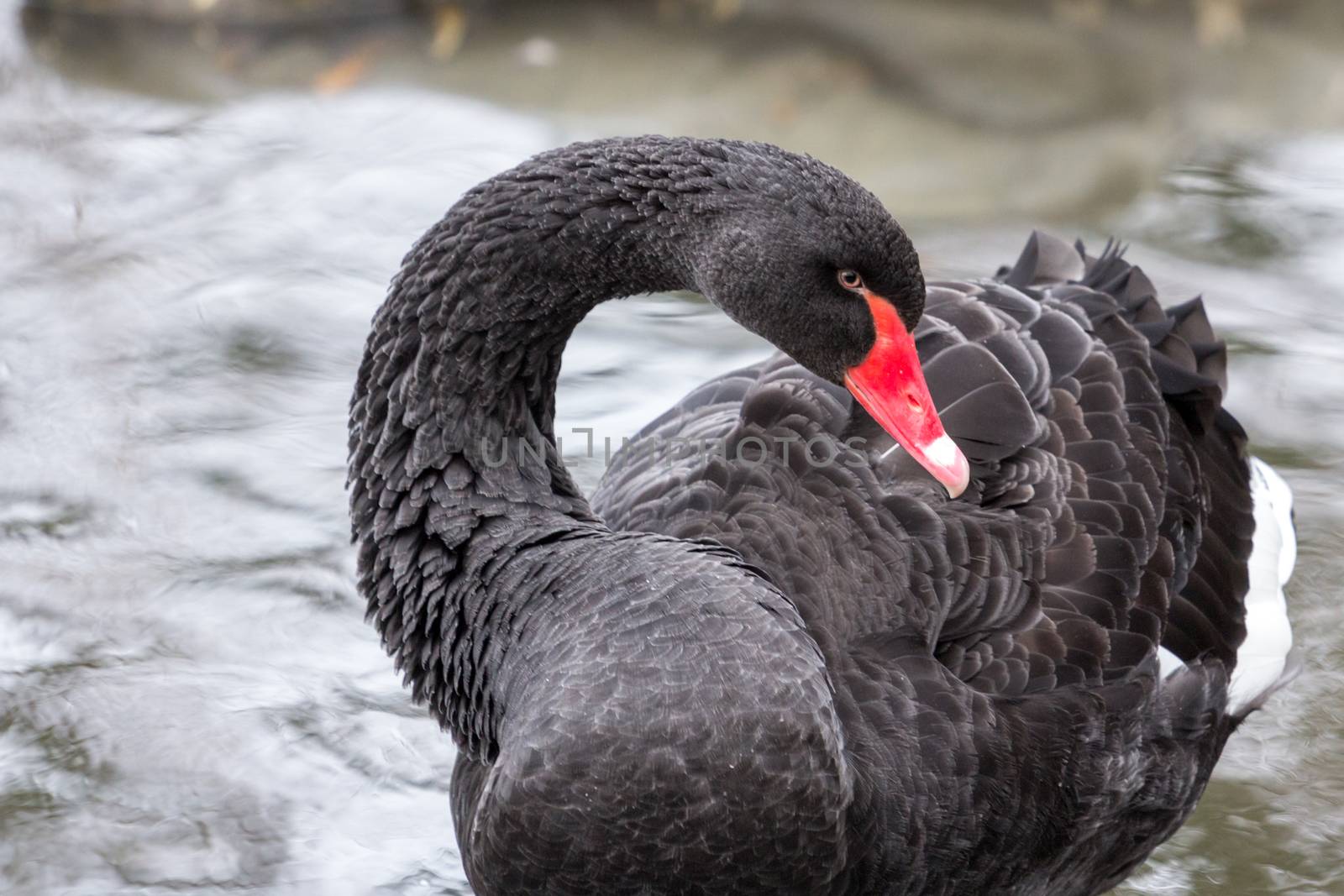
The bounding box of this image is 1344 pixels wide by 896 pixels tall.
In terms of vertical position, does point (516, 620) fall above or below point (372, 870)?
above

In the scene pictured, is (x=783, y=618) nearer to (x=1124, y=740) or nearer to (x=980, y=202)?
(x=1124, y=740)

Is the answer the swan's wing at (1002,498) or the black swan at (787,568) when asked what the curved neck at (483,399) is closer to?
the black swan at (787,568)

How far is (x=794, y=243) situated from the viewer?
292cm

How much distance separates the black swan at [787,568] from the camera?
2863 millimetres

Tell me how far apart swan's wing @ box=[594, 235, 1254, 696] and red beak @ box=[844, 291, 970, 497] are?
0.38 meters

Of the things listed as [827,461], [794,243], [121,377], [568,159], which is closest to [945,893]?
[827,461]

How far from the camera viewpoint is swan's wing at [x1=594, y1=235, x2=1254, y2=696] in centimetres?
334

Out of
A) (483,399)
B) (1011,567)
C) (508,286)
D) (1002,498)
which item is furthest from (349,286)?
(1011,567)

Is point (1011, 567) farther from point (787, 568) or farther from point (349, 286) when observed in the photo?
point (349, 286)

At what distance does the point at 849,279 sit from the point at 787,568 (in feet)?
2.21

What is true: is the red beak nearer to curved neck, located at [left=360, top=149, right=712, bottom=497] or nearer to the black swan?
the black swan

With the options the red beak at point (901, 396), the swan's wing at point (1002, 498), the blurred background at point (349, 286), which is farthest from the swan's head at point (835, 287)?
the blurred background at point (349, 286)

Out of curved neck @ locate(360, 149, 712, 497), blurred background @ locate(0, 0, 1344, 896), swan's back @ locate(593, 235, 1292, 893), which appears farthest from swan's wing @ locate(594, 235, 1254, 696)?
blurred background @ locate(0, 0, 1344, 896)

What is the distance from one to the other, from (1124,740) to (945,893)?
1.82ft
